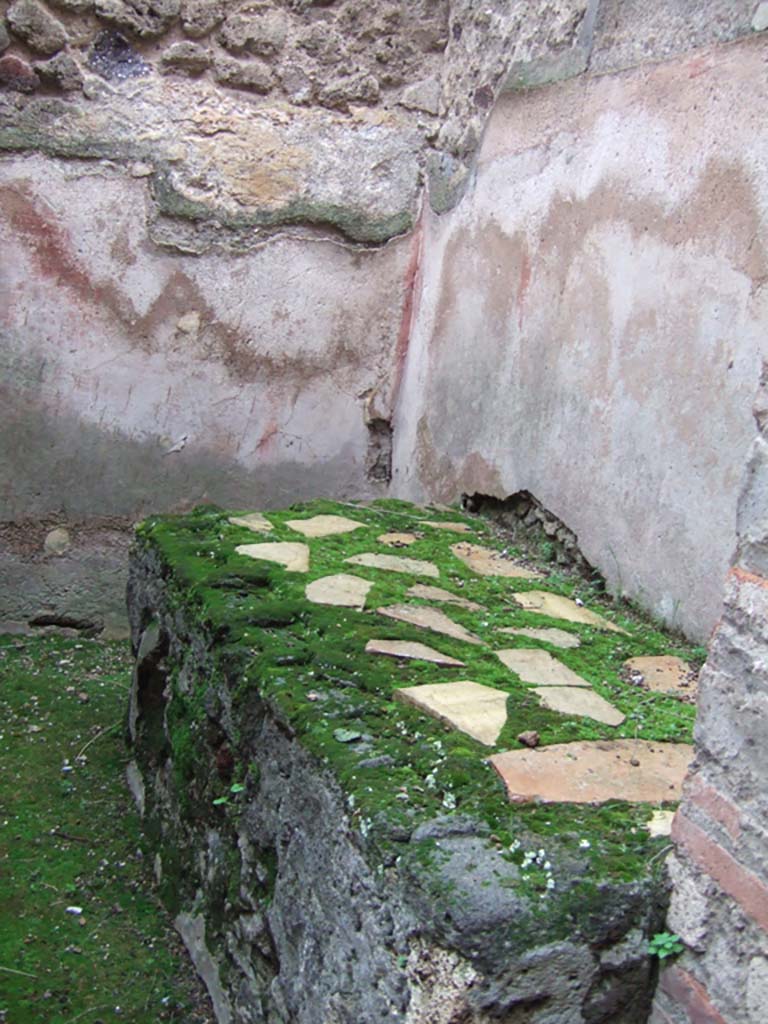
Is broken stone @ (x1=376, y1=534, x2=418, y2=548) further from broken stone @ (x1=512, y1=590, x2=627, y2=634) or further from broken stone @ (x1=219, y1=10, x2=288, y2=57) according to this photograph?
broken stone @ (x1=219, y1=10, x2=288, y2=57)

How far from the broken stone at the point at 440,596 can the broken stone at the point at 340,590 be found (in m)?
0.13

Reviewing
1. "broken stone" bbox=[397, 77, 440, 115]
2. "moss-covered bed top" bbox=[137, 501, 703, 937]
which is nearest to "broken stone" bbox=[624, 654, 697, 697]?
"moss-covered bed top" bbox=[137, 501, 703, 937]

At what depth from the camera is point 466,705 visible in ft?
6.72

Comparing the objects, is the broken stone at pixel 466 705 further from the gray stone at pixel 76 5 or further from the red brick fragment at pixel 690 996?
the gray stone at pixel 76 5

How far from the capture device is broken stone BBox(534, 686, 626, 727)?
2.09 meters

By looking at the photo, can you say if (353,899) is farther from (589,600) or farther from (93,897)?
(589,600)

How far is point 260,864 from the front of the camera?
83.6 inches

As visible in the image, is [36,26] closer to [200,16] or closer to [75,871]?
[200,16]

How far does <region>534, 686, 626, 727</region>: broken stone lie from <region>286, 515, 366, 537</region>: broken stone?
1.27m

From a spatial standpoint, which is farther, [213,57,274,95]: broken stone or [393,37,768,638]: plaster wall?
[213,57,274,95]: broken stone

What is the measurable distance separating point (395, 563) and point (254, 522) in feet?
1.81

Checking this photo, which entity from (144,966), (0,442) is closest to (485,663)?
(144,966)

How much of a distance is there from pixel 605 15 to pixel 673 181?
29.2 inches

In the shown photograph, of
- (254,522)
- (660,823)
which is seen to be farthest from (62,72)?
(660,823)
